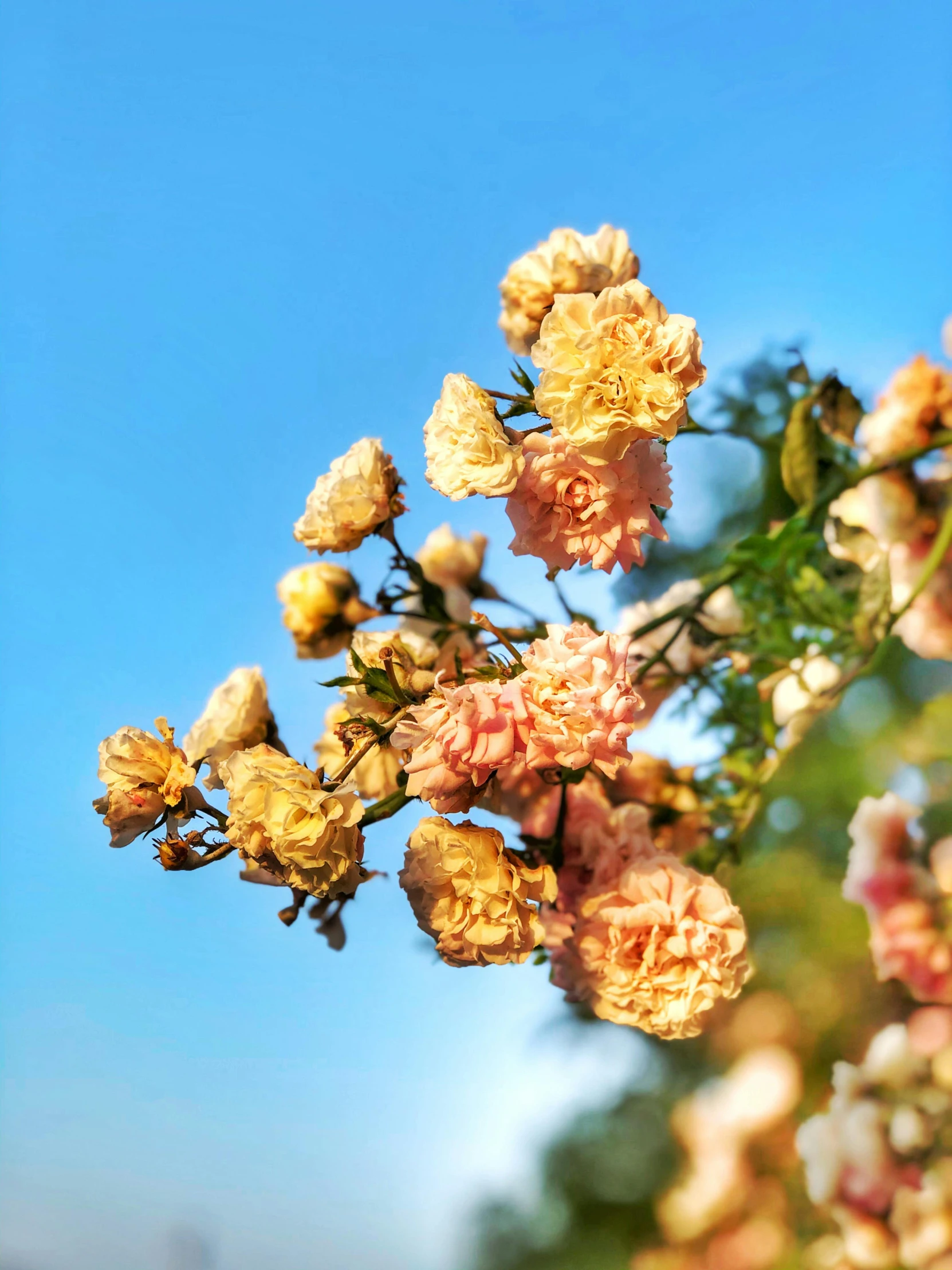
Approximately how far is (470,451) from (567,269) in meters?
0.18

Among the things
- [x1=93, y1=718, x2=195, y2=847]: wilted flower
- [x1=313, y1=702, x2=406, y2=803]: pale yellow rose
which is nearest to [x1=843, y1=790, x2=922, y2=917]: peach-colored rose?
[x1=313, y1=702, x2=406, y2=803]: pale yellow rose

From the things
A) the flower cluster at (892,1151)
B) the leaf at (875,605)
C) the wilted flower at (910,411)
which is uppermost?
the wilted flower at (910,411)

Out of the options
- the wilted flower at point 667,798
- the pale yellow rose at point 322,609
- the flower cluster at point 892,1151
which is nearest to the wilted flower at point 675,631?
the wilted flower at point 667,798

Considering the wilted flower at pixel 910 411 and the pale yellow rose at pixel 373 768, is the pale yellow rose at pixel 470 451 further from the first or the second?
the wilted flower at pixel 910 411

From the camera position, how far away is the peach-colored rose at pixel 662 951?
0.37 meters

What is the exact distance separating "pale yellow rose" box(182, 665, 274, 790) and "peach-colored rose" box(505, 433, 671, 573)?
0.14m

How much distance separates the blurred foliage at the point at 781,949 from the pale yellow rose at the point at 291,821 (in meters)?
0.41

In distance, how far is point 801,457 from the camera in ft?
1.84

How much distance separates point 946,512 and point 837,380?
0.52 feet

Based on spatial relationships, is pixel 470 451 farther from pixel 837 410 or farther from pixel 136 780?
pixel 837 410

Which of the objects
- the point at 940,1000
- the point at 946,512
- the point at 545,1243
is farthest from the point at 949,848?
the point at 545,1243

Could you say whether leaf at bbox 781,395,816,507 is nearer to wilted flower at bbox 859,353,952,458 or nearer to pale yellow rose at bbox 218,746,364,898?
wilted flower at bbox 859,353,952,458

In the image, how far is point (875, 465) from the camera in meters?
0.59

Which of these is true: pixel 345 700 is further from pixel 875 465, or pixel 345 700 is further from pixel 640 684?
pixel 875 465
